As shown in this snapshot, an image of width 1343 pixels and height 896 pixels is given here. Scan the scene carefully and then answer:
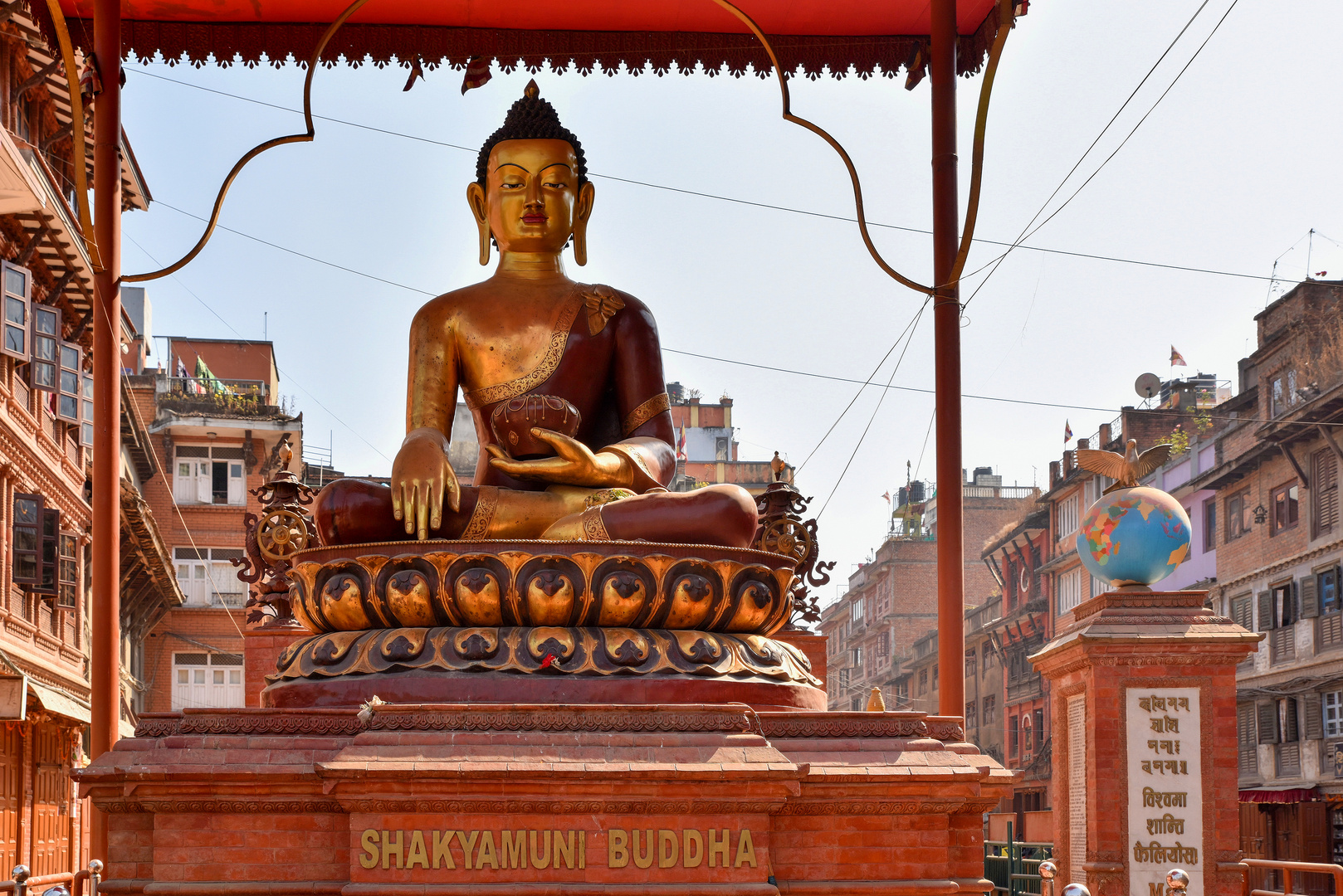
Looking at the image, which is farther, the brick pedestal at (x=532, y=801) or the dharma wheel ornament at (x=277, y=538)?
the dharma wheel ornament at (x=277, y=538)

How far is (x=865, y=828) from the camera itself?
5.78 meters

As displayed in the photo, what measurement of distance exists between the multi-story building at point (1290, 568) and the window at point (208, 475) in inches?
998

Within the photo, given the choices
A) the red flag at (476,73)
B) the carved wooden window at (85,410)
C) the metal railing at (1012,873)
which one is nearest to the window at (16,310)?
the carved wooden window at (85,410)

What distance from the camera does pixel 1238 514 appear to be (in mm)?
34969

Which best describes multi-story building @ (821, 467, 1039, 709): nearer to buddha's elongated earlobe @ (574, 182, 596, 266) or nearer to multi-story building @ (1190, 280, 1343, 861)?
multi-story building @ (1190, 280, 1343, 861)

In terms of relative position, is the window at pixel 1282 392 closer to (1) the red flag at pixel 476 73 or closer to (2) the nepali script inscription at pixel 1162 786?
(2) the nepali script inscription at pixel 1162 786

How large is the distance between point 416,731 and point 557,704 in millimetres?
484

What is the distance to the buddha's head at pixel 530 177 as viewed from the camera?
7.63 metres

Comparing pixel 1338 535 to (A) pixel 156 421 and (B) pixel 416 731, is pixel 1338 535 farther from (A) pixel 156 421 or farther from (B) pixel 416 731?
(A) pixel 156 421

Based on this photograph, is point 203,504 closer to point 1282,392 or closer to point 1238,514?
point 1238,514

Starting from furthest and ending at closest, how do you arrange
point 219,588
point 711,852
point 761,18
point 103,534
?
point 219,588 < point 761,18 < point 103,534 < point 711,852

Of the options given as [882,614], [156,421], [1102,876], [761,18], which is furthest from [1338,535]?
[882,614]

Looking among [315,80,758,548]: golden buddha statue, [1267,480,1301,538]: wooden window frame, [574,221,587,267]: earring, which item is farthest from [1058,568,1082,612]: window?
[315,80,758,548]: golden buddha statue

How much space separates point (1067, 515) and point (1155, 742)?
36.5 meters
